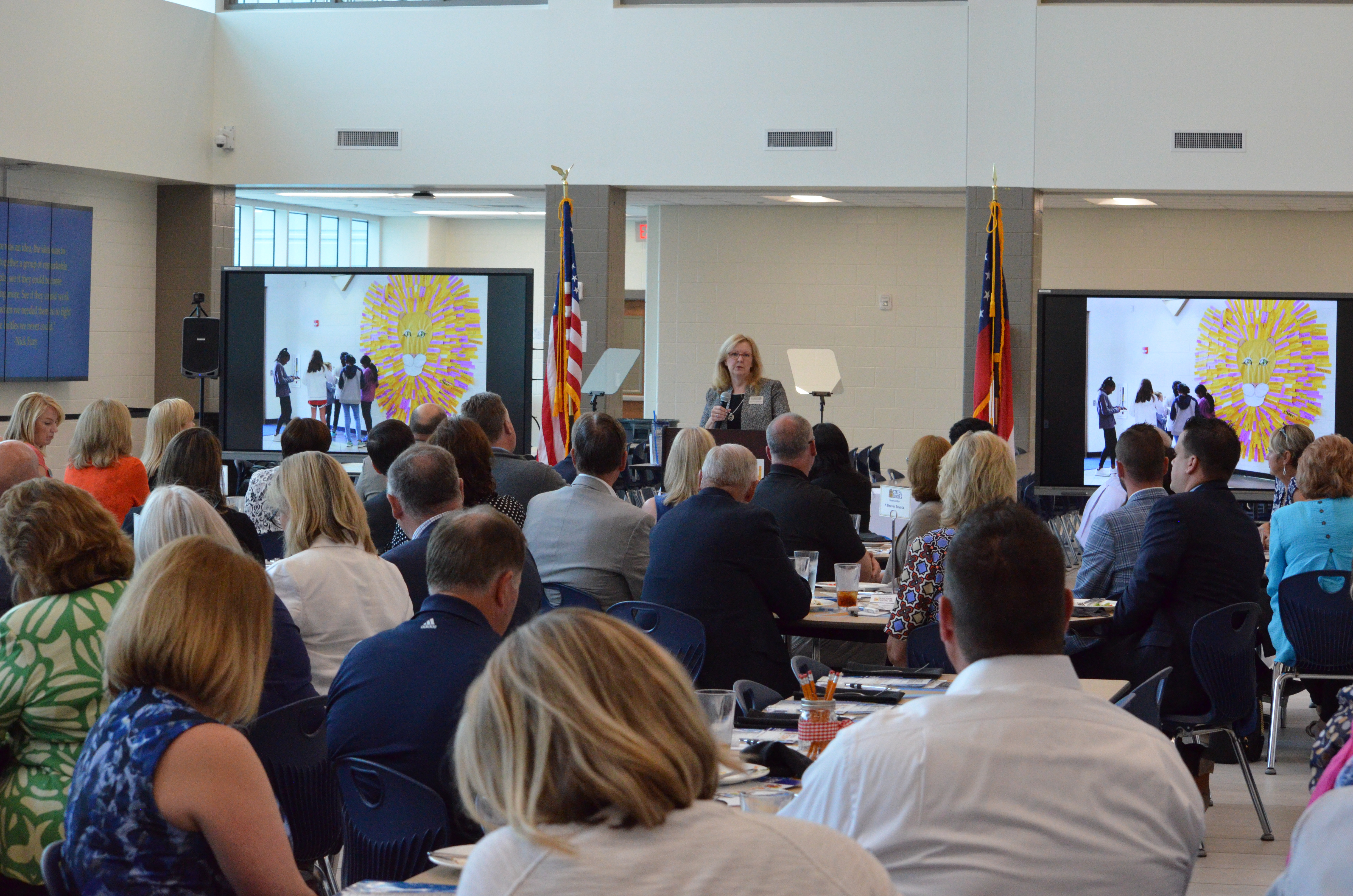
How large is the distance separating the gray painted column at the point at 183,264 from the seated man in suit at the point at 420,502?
7140mm

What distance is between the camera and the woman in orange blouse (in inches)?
237

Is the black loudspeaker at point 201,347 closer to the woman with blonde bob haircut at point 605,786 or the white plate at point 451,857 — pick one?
the white plate at point 451,857

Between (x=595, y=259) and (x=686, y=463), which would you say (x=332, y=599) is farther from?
(x=595, y=259)

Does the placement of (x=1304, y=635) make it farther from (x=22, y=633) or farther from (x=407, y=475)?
(x=22, y=633)

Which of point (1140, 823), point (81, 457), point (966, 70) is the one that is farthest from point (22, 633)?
point (966, 70)

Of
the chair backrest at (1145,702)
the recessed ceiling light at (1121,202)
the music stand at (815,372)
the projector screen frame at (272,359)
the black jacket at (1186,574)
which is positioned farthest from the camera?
the recessed ceiling light at (1121,202)

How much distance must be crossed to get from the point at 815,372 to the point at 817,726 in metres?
7.90

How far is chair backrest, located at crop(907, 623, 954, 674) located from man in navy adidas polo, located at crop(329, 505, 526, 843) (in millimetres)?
1810

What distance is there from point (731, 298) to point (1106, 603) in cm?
821

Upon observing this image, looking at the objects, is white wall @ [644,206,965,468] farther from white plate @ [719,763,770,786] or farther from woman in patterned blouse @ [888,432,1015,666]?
white plate @ [719,763,770,786]

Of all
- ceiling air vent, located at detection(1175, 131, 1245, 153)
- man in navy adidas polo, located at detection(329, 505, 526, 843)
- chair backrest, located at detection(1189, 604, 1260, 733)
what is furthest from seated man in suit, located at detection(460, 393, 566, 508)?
ceiling air vent, located at detection(1175, 131, 1245, 153)

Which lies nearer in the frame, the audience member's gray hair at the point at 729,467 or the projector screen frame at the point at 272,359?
the audience member's gray hair at the point at 729,467

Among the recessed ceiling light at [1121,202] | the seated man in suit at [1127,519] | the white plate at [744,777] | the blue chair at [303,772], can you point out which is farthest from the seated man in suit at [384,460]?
the recessed ceiling light at [1121,202]

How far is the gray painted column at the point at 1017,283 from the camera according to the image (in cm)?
995
